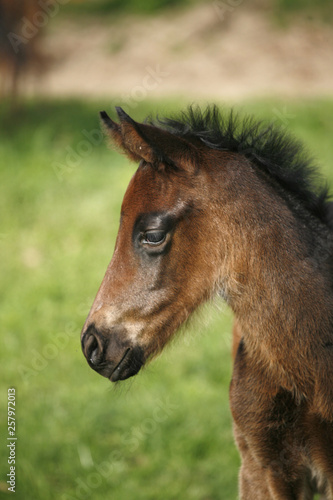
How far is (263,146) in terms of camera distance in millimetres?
3174

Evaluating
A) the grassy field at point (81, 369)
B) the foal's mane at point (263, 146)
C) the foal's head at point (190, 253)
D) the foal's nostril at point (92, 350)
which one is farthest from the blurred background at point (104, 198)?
the foal's mane at point (263, 146)

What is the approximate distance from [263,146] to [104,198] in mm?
5629

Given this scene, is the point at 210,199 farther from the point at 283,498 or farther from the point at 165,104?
the point at 165,104

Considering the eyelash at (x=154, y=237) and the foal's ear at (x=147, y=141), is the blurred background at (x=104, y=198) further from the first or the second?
the foal's ear at (x=147, y=141)

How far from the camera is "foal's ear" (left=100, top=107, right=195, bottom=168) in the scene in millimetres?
2794

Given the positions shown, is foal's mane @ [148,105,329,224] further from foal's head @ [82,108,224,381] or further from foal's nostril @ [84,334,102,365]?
foal's nostril @ [84,334,102,365]

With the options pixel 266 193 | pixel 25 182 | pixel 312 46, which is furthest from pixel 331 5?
pixel 266 193

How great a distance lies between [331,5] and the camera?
43.3ft

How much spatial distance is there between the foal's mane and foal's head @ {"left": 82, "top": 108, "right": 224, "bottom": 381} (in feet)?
0.50

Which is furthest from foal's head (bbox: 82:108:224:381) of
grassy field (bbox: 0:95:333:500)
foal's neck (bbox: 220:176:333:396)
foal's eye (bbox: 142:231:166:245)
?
grassy field (bbox: 0:95:333:500)

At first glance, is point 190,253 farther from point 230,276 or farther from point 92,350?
point 92,350

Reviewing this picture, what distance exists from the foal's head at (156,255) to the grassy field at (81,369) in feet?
0.95

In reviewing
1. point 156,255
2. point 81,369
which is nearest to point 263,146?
point 156,255

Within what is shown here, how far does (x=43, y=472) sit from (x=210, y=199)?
2.76 metres
